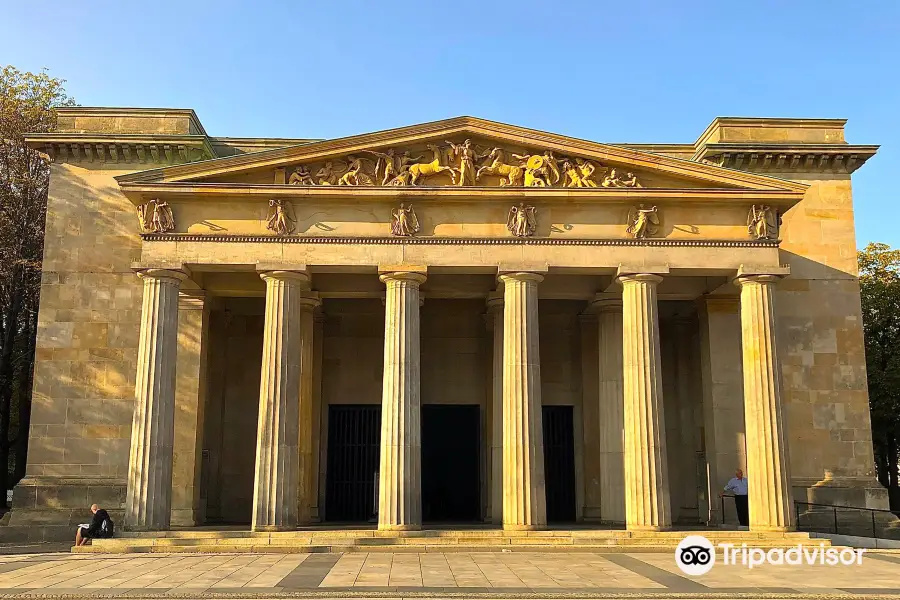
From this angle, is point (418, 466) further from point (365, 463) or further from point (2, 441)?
point (2, 441)

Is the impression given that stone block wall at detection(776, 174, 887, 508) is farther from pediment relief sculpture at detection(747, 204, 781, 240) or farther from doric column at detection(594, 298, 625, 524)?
doric column at detection(594, 298, 625, 524)

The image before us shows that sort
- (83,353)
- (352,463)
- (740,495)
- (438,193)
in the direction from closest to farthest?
(438,193) < (740,495) < (83,353) < (352,463)

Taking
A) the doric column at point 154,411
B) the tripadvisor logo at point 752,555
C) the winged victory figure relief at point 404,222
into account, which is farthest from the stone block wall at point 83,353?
the tripadvisor logo at point 752,555

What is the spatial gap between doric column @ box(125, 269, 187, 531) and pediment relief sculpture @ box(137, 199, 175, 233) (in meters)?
1.24

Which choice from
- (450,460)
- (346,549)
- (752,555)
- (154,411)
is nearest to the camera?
(752,555)

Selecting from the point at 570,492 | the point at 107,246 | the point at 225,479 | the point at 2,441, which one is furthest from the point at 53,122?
the point at 570,492

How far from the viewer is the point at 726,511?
26.8 m

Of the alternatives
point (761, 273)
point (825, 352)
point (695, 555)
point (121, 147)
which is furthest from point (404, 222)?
point (825, 352)

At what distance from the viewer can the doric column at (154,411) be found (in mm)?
22750

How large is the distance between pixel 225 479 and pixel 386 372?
9716 mm

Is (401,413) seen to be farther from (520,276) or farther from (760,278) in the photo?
(760,278)

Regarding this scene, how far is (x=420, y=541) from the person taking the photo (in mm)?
22188

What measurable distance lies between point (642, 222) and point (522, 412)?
6418mm

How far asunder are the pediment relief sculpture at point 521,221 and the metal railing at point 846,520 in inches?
490
